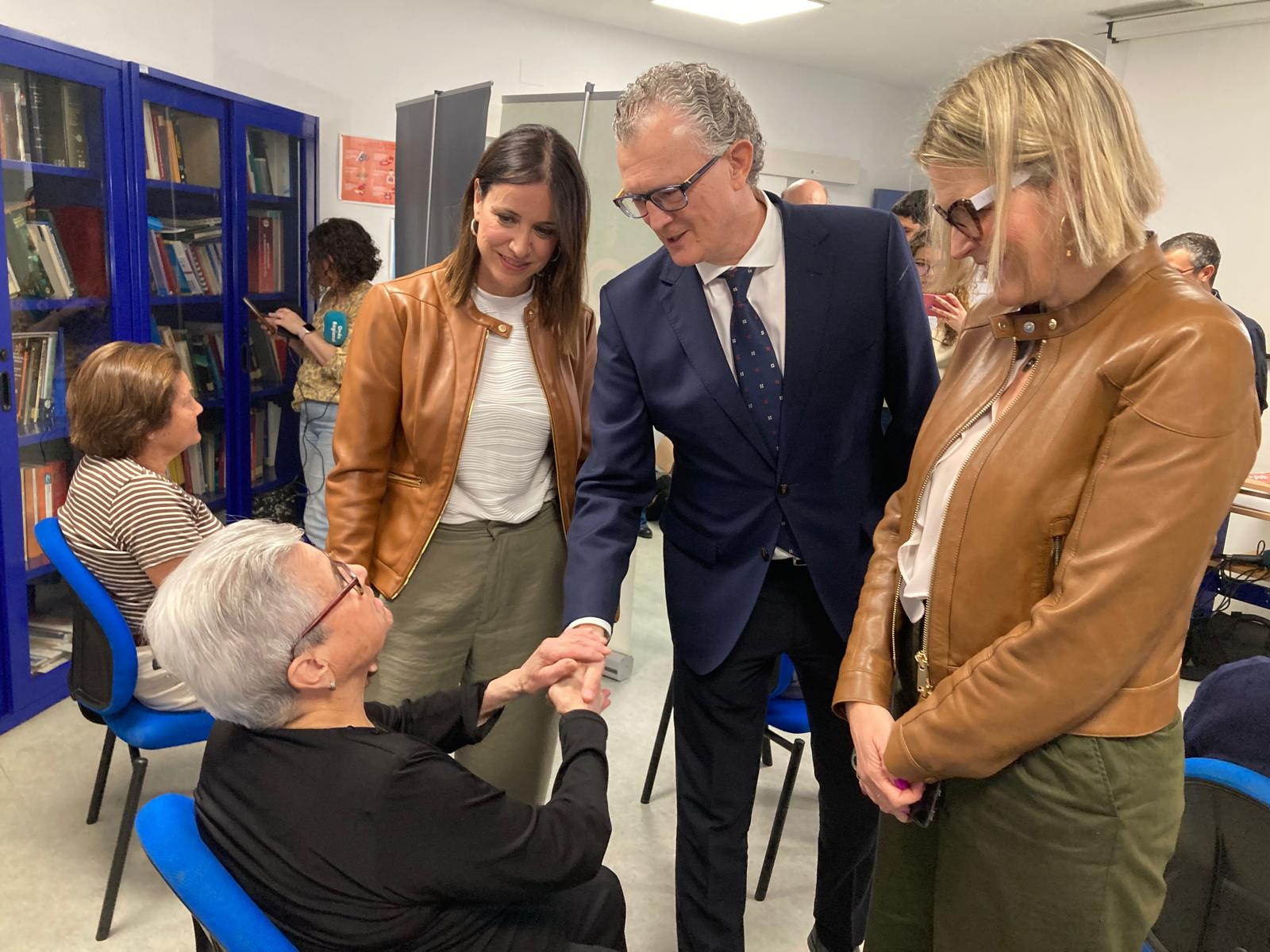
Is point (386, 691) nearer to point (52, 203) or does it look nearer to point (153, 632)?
point (153, 632)

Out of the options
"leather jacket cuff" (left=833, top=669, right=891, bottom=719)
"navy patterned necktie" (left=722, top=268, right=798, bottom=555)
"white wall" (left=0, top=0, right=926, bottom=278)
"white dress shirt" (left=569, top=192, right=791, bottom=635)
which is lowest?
"leather jacket cuff" (left=833, top=669, right=891, bottom=719)

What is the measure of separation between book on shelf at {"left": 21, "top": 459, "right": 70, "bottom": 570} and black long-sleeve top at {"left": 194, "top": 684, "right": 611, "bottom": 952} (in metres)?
2.35

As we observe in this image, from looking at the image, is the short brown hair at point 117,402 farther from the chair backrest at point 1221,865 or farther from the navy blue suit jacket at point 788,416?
the chair backrest at point 1221,865

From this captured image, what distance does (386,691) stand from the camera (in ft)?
6.42

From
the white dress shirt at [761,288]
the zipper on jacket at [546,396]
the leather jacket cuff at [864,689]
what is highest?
the white dress shirt at [761,288]

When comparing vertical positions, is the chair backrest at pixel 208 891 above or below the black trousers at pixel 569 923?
above

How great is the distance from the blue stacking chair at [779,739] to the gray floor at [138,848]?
0.06 m

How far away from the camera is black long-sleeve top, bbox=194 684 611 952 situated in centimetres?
113

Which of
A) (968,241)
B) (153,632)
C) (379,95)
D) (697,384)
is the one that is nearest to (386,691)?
(153,632)

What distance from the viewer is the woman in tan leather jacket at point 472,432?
74.0 inches

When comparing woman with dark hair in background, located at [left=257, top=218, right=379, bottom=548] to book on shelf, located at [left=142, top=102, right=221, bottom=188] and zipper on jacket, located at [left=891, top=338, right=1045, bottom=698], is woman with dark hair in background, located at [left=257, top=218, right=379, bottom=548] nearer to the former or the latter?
book on shelf, located at [left=142, top=102, right=221, bottom=188]

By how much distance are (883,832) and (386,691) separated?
1.04 meters

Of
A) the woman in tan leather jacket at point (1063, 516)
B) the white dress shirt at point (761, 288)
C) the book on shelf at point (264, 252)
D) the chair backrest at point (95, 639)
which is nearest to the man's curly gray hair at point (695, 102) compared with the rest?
the white dress shirt at point (761, 288)

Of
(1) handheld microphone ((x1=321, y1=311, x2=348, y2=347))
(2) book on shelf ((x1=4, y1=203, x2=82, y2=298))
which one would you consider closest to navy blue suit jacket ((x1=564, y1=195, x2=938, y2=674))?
(2) book on shelf ((x1=4, y1=203, x2=82, y2=298))
